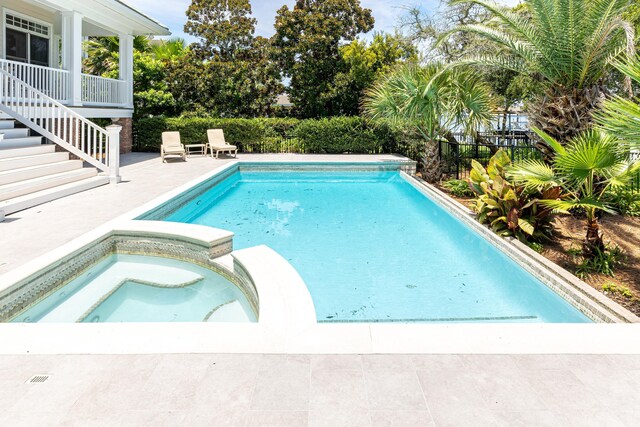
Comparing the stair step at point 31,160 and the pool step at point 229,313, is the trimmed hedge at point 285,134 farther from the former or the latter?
the pool step at point 229,313

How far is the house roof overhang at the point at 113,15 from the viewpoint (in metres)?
12.8

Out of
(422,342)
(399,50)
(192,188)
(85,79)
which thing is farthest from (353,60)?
(422,342)

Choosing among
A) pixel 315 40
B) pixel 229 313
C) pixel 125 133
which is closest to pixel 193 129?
pixel 125 133

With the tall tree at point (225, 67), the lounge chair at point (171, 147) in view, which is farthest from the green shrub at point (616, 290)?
the tall tree at point (225, 67)

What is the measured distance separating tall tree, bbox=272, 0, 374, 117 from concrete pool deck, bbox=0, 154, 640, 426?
68.4 feet

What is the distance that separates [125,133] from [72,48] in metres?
6.05

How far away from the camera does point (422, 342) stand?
343 cm

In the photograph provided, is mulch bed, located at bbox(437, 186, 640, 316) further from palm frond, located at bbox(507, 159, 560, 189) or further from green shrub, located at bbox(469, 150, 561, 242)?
palm frond, located at bbox(507, 159, 560, 189)

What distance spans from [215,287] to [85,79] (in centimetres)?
1214

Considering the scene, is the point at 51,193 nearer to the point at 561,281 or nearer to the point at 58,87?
the point at 58,87

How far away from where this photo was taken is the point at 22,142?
9977mm

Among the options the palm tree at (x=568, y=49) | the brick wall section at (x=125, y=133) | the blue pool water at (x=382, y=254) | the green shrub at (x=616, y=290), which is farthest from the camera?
the brick wall section at (x=125, y=133)

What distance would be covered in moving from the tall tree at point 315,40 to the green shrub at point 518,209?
16.6m

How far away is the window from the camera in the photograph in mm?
14156
